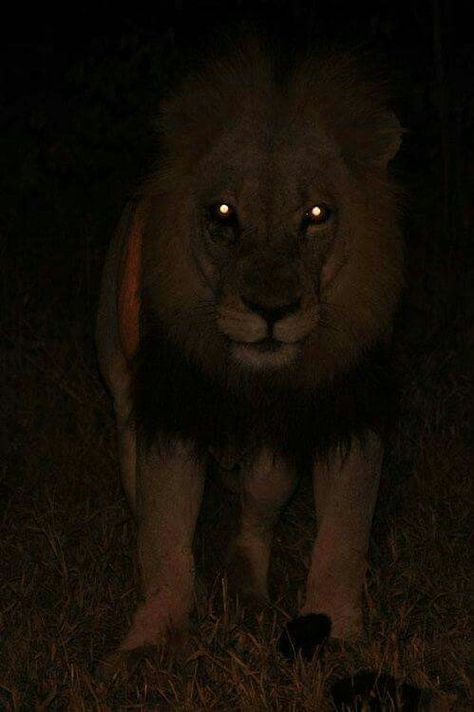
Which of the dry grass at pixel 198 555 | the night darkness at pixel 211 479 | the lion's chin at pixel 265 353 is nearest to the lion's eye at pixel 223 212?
the lion's chin at pixel 265 353

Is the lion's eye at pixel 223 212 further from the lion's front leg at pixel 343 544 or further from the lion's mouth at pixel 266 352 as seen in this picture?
the lion's front leg at pixel 343 544

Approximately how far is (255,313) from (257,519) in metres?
1.00

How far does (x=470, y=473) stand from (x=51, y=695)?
66.3 inches

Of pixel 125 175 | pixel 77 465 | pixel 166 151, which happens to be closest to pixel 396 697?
pixel 166 151

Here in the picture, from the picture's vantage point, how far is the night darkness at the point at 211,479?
114 inches

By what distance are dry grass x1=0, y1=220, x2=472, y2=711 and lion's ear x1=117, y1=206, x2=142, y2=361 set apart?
22.8 inches

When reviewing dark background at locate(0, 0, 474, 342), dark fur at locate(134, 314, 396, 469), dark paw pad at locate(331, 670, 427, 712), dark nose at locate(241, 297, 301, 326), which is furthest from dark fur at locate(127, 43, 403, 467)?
dark background at locate(0, 0, 474, 342)

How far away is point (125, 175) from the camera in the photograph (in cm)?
598

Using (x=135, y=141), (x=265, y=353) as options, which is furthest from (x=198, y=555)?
(x=135, y=141)

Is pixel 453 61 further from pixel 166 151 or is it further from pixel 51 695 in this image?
pixel 51 695

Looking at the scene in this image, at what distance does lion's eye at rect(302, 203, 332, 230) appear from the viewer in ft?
9.58

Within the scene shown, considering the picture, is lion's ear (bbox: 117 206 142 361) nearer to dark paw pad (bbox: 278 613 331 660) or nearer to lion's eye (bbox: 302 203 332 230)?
lion's eye (bbox: 302 203 332 230)

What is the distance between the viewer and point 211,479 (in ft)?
13.6

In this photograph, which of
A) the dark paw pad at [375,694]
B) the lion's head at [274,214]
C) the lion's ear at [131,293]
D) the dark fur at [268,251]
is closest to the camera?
the dark paw pad at [375,694]
